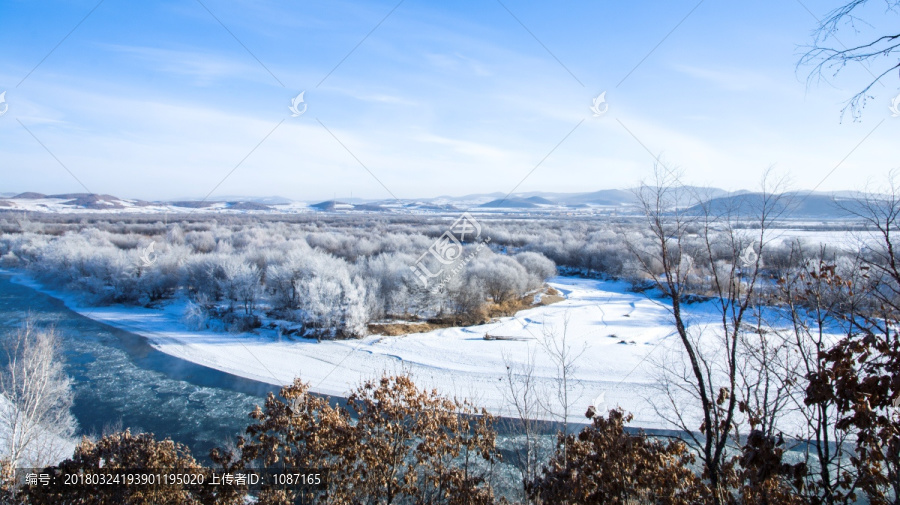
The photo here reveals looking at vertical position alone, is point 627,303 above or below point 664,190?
below

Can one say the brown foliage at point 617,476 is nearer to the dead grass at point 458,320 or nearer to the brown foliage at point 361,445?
the brown foliage at point 361,445

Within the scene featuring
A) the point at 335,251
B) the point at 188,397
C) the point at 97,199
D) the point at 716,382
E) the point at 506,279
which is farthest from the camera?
the point at 97,199

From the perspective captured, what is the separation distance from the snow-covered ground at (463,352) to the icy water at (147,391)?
3.21ft

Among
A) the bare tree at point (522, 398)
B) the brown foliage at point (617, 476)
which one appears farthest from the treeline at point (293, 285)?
the brown foliage at point (617, 476)

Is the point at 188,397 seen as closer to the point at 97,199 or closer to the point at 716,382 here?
the point at 716,382

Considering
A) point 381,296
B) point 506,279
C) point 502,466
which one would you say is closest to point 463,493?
point 502,466

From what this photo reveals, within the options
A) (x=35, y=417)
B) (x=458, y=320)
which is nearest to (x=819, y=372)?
(x=35, y=417)

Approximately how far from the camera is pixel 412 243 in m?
44.1

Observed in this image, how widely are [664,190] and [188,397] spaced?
16.0 m

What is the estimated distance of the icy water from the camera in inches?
513

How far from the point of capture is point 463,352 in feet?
66.6

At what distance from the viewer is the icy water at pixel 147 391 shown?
1304cm

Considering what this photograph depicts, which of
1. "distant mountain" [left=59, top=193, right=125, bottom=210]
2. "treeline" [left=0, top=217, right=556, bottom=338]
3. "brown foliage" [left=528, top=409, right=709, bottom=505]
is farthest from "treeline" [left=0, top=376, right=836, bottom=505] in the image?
"distant mountain" [left=59, top=193, right=125, bottom=210]

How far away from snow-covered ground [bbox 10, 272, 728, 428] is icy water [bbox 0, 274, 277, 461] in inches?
38.6
